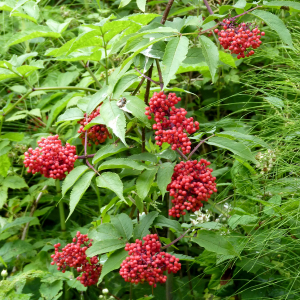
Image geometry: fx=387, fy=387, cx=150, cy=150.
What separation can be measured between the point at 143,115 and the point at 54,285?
2.68 ft

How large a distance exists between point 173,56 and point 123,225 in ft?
1.84

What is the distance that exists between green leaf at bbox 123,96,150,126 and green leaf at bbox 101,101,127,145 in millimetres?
32

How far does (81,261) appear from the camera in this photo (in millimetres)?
1257

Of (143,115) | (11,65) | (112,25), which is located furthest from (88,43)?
(11,65)

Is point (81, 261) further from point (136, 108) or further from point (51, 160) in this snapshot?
point (136, 108)

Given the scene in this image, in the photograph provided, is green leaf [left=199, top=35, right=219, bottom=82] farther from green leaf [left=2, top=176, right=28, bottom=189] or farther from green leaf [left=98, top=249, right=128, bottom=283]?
green leaf [left=2, top=176, right=28, bottom=189]

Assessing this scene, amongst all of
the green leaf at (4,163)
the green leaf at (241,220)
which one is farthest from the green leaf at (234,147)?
the green leaf at (4,163)

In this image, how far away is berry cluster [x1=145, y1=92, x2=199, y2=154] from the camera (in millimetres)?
966

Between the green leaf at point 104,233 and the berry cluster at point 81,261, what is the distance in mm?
101

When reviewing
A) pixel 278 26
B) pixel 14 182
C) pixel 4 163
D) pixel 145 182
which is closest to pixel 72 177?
pixel 145 182

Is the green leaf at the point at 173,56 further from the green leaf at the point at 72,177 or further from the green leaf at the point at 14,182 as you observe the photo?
the green leaf at the point at 14,182

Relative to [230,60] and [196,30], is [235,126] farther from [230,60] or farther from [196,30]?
[196,30]

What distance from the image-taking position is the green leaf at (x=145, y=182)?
1048mm

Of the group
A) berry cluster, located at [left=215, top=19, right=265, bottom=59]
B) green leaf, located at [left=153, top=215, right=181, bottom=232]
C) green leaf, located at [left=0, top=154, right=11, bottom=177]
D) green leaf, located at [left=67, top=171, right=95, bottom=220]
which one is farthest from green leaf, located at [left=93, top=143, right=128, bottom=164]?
green leaf, located at [left=0, top=154, right=11, bottom=177]
